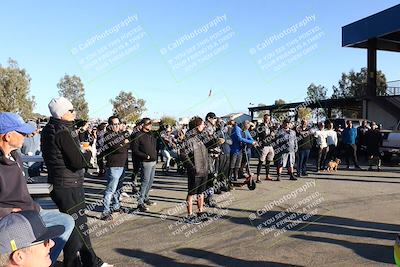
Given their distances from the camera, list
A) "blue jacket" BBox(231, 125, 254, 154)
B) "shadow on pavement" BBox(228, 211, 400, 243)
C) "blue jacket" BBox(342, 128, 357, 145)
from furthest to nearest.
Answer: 1. "blue jacket" BBox(342, 128, 357, 145)
2. "blue jacket" BBox(231, 125, 254, 154)
3. "shadow on pavement" BBox(228, 211, 400, 243)

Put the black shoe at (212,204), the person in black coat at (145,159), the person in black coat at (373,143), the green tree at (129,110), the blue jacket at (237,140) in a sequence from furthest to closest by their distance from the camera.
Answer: the green tree at (129,110)
the person in black coat at (373,143)
the blue jacket at (237,140)
the black shoe at (212,204)
the person in black coat at (145,159)

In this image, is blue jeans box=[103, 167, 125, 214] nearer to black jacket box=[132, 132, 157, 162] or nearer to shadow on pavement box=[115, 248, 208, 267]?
black jacket box=[132, 132, 157, 162]

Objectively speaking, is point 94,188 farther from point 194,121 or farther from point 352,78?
point 352,78

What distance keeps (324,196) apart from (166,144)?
7798 millimetres

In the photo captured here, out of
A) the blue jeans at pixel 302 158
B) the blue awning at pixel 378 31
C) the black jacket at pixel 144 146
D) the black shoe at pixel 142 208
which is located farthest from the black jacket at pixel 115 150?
the blue awning at pixel 378 31

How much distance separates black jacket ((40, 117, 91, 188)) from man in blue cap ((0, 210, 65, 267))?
88.0 inches

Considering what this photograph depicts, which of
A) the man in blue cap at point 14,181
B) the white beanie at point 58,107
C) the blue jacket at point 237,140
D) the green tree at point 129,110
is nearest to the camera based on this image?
the man in blue cap at point 14,181

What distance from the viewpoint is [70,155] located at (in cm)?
440

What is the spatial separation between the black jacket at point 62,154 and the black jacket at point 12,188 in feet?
3.64

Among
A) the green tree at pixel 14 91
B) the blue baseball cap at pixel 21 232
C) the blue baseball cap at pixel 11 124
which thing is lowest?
the blue baseball cap at pixel 21 232

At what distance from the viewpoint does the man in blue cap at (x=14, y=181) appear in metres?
3.02

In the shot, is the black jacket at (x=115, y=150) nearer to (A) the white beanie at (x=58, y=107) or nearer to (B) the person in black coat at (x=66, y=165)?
(B) the person in black coat at (x=66, y=165)

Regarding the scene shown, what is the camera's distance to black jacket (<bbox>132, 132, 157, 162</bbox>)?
8.43 meters

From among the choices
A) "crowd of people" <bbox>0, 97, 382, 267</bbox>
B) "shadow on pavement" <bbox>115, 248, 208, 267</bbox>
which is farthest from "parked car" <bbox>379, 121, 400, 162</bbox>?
"shadow on pavement" <bbox>115, 248, 208, 267</bbox>
